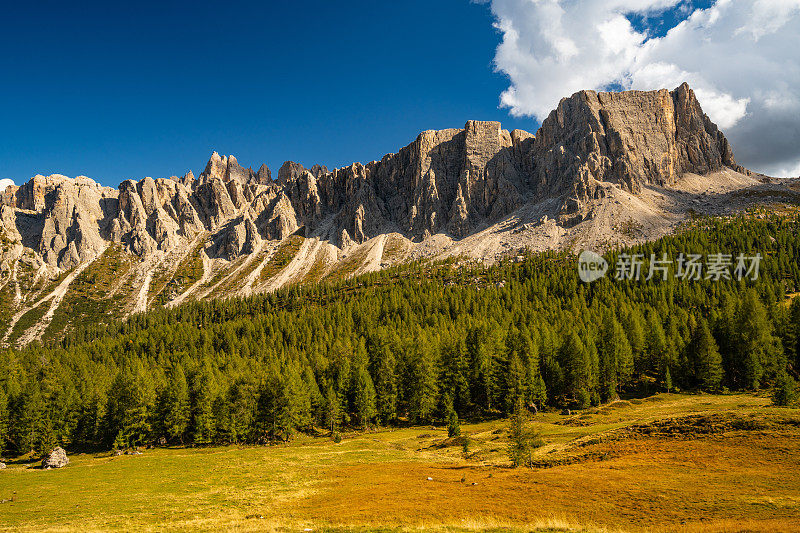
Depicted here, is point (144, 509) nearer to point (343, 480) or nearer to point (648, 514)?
point (343, 480)

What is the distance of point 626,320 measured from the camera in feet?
348

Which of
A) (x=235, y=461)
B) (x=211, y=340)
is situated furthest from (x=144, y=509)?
(x=211, y=340)

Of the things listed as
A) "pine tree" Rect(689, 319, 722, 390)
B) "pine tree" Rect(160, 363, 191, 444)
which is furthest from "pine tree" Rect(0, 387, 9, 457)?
"pine tree" Rect(689, 319, 722, 390)

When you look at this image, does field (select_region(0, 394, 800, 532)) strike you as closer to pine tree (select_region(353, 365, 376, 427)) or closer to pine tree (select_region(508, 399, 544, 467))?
pine tree (select_region(508, 399, 544, 467))

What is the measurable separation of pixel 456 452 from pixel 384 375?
120 feet

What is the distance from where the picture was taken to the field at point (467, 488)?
24.7 metres
